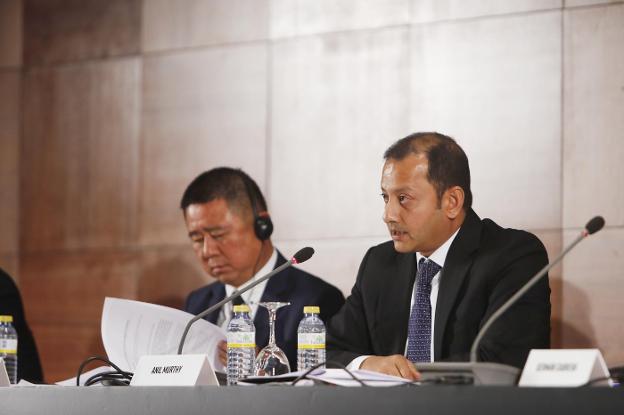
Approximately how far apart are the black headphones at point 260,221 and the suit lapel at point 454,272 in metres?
0.98

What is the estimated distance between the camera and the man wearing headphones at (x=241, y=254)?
12.1ft

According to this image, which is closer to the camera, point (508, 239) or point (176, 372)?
point (176, 372)

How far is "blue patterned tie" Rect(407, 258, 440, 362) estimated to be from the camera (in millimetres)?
2994

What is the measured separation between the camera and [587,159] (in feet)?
11.9

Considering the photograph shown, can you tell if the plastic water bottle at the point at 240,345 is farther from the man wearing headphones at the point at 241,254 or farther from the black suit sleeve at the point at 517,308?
the man wearing headphones at the point at 241,254

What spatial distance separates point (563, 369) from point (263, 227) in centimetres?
205

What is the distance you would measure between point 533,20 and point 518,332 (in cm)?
153

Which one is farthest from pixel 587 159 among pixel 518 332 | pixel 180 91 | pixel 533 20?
pixel 180 91

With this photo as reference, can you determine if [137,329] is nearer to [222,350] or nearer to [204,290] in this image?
[222,350]

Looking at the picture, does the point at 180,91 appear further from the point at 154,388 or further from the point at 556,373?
the point at 556,373

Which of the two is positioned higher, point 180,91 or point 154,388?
point 180,91

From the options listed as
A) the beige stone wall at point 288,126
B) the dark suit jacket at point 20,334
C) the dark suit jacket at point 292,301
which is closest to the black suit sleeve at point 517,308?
the beige stone wall at point 288,126

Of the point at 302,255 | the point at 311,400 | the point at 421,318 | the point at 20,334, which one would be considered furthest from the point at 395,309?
the point at 20,334

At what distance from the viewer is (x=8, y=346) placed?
3.30 metres
